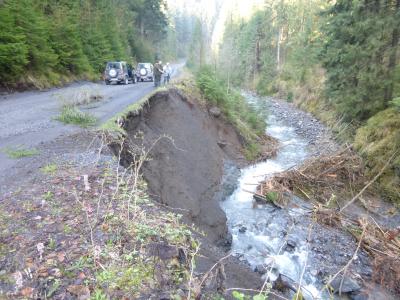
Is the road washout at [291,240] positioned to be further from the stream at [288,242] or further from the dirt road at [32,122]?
the dirt road at [32,122]

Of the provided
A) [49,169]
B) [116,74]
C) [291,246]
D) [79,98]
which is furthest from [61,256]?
[116,74]

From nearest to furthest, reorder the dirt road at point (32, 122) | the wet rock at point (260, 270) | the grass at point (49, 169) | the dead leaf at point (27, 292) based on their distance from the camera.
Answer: the dead leaf at point (27, 292) < the grass at point (49, 169) < the dirt road at point (32, 122) < the wet rock at point (260, 270)

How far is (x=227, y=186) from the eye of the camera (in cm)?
1357

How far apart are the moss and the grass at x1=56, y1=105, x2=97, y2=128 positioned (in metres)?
11.0

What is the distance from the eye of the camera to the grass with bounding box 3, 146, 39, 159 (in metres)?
7.69

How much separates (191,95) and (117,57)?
18.9m

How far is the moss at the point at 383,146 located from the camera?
12453 millimetres

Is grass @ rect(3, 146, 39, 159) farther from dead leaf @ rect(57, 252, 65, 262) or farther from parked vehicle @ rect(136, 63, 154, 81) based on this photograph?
parked vehicle @ rect(136, 63, 154, 81)

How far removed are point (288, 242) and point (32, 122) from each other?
909 cm

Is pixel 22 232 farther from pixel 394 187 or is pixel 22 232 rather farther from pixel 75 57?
pixel 75 57

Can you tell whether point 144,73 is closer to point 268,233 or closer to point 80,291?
point 268,233

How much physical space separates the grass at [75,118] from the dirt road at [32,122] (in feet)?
0.79

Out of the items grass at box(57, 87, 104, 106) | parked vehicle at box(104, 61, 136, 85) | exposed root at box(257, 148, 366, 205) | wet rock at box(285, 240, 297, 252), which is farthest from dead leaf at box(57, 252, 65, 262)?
parked vehicle at box(104, 61, 136, 85)

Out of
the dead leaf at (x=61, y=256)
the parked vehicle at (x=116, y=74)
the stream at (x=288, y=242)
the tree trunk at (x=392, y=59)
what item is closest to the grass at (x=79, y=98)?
the stream at (x=288, y=242)
